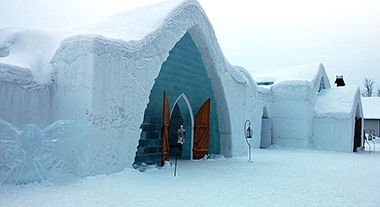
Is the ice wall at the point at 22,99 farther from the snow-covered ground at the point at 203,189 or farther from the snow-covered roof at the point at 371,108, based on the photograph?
the snow-covered roof at the point at 371,108

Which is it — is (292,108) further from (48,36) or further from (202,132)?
(48,36)

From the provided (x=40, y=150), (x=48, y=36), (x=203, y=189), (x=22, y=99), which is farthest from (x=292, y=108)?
(x=40, y=150)

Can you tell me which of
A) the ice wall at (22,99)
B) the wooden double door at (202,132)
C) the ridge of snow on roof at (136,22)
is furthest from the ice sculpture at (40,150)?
the wooden double door at (202,132)

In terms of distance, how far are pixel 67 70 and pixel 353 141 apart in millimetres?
15627

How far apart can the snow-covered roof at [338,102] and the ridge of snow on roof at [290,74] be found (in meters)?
1.45

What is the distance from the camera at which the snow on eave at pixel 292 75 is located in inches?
740

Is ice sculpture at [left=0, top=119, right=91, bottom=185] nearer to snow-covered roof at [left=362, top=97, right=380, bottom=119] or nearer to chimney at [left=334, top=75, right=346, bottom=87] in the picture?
snow-covered roof at [left=362, top=97, right=380, bottom=119]

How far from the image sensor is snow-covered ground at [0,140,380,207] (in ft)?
17.9

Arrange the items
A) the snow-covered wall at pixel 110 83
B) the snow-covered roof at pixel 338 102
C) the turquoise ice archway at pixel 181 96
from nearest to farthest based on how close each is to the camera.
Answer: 1. the snow-covered wall at pixel 110 83
2. the turquoise ice archway at pixel 181 96
3. the snow-covered roof at pixel 338 102

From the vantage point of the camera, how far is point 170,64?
33.6ft

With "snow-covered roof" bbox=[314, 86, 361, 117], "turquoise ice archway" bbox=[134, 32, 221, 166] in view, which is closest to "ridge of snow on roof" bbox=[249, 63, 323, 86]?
"snow-covered roof" bbox=[314, 86, 361, 117]

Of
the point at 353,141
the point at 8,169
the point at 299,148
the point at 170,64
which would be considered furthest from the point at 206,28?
the point at 353,141

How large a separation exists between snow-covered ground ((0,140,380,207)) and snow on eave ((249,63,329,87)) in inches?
395

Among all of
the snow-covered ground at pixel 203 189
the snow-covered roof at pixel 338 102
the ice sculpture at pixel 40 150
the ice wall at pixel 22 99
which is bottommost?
the snow-covered ground at pixel 203 189
